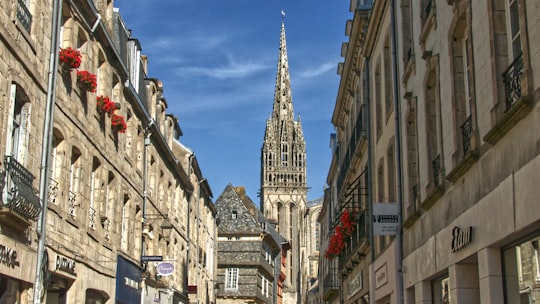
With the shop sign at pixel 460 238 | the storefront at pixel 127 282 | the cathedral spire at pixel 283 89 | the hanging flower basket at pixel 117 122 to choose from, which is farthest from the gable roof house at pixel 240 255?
the cathedral spire at pixel 283 89

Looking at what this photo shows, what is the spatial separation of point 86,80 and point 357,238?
10831 millimetres

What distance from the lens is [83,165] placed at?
59.4 feet

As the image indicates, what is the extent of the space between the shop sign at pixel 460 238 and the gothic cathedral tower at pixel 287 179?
360ft

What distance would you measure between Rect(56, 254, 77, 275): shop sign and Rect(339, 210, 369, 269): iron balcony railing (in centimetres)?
820

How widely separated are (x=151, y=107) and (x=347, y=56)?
7304mm

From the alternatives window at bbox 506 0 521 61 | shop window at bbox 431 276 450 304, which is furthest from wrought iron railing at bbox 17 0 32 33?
shop window at bbox 431 276 450 304

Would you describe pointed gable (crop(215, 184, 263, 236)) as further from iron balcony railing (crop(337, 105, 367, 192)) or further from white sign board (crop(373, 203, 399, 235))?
white sign board (crop(373, 203, 399, 235))

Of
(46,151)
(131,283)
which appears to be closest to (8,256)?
(46,151)

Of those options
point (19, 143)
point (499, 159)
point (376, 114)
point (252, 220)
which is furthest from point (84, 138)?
point (252, 220)

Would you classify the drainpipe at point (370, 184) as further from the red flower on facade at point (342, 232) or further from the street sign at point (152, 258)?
the street sign at point (152, 258)

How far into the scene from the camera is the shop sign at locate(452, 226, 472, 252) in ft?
36.1

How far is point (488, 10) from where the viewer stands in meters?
9.98

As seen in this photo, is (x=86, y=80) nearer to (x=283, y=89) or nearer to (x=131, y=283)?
(x=131, y=283)

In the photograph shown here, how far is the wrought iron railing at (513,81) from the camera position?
29.8 ft
